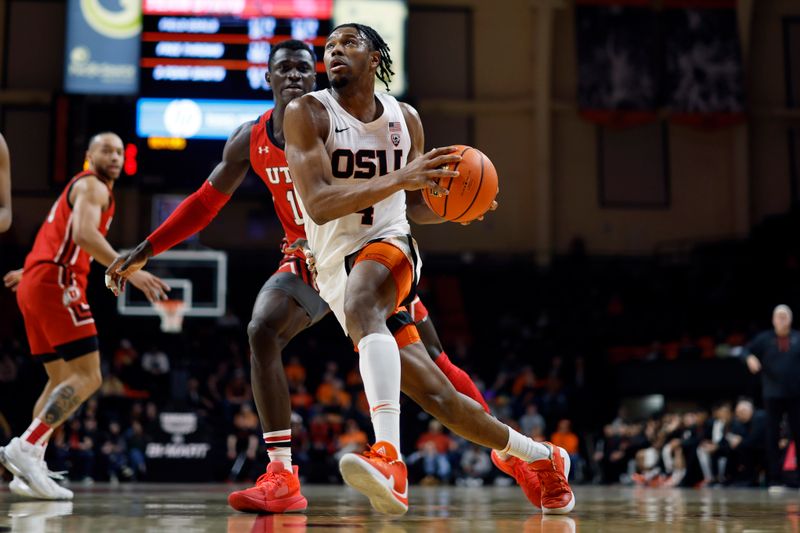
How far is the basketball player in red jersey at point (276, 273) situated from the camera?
4145 millimetres

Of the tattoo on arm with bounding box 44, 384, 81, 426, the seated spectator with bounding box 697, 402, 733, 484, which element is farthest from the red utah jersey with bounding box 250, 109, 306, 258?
the seated spectator with bounding box 697, 402, 733, 484

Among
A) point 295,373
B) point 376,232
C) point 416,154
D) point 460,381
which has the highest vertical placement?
point 416,154

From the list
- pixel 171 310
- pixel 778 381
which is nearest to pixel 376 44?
pixel 778 381

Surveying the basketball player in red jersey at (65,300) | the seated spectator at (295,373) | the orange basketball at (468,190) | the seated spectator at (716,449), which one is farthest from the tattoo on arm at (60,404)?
the seated spectator at (295,373)

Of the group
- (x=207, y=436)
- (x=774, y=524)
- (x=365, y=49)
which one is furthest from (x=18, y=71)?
(x=774, y=524)

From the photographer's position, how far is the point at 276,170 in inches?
177

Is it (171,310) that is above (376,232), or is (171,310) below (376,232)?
above

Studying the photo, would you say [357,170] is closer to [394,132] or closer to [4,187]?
[394,132]

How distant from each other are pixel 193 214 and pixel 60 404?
156 centimetres

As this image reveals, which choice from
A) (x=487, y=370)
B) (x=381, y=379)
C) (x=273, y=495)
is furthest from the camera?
(x=487, y=370)

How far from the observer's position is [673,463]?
1139cm

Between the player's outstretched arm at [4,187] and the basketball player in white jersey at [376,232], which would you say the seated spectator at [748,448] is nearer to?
the basketball player in white jersey at [376,232]

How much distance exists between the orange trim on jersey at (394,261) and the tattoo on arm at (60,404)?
2438 millimetres

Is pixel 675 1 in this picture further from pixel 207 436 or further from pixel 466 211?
pixel 466 211
